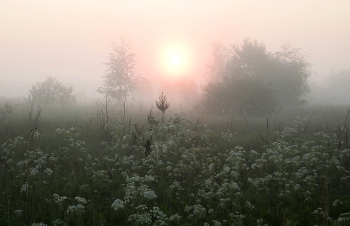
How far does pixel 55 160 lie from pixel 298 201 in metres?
5.75

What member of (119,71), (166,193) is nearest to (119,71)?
(119,71)

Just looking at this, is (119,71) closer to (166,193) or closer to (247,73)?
(247,73)

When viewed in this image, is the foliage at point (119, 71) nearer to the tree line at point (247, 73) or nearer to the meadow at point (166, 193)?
the tree line at point (247, 73)

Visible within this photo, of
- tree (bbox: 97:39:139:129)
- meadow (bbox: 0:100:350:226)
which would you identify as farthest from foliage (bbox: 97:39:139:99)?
meadow (bbox: 0:100:350:226)

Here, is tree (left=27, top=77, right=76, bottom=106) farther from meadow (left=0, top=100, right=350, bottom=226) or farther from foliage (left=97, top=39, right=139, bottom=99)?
meadow (left=0, top=100, right=350, bottom=226)

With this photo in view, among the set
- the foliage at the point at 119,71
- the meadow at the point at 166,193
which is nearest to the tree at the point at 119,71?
the foliage at the point at 119,71

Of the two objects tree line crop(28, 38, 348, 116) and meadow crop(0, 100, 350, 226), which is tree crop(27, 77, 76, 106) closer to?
tree line crop(28, 38, 348, 116)

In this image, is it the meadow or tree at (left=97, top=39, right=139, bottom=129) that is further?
tree at (left=97, top=39, right=139, bottom=129)

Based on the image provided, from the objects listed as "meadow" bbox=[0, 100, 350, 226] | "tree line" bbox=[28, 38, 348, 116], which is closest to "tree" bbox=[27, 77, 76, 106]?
→ "tree line" bbox=[28, 38, 348, 116]

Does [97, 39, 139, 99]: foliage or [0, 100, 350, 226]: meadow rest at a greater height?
[97, 39, 139, 99]: foliage

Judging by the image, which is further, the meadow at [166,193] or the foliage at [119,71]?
the foliage at [119,71]

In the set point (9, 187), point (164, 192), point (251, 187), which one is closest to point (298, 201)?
point (251, 187)

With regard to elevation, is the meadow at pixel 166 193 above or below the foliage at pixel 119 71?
below

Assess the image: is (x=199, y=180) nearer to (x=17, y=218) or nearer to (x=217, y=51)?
(x=17, y=218)
